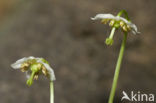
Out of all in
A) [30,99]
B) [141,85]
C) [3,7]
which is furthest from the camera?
[3,7]

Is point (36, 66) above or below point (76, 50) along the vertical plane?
below

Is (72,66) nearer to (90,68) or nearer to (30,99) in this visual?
(90,68)

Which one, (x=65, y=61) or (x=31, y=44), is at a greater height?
(x=31, y=44)

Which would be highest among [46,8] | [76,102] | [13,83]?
[46,8]

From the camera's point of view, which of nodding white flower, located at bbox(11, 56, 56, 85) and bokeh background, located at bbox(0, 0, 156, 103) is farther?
bokeh background, located at bbox(0, 0, 156, 103)

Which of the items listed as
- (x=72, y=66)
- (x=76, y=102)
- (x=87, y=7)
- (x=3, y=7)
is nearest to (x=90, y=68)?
(x=72, y=66)

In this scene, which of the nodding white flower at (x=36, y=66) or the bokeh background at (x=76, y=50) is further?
the bokeh background at (x=76, y=50)

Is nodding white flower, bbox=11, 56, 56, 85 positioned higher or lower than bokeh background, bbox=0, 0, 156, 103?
lower

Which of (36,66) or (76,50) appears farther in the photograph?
(76,50)
